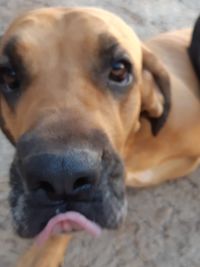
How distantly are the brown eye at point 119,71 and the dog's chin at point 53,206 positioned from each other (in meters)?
0.36

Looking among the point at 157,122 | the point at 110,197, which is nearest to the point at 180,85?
the point at 157,122

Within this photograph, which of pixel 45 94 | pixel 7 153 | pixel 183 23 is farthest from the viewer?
pixel 183 23

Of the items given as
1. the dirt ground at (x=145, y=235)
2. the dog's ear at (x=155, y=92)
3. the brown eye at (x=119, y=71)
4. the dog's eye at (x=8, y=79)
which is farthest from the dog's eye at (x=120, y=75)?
the dirt ground at (x=145, y=235)

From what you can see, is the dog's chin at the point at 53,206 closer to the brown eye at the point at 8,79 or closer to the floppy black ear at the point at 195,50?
the brown eye at the point at 8,79

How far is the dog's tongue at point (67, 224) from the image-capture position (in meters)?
1.97

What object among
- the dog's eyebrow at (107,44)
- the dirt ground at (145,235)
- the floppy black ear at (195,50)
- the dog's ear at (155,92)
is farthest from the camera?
the floppy black ear at (195,50)

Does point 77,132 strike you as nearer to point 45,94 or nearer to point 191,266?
point 45,94

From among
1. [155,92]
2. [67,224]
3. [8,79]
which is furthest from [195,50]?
[67,224]

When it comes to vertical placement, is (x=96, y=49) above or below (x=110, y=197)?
above

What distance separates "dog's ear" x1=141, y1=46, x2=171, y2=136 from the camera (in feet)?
8.29

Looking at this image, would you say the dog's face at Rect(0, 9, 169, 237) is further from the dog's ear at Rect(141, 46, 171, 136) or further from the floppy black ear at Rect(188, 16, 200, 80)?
the floppy black ear at Rect(188, 16, 200, 80)

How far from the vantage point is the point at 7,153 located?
3.14 meters

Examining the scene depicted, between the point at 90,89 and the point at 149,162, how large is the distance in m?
0.77

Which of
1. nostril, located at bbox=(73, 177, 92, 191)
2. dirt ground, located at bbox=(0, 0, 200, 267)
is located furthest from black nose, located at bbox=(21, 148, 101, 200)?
dirt ground, located at bbox=(0, 0, 200, 267)
